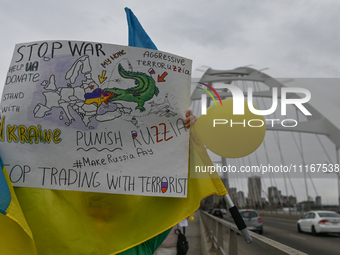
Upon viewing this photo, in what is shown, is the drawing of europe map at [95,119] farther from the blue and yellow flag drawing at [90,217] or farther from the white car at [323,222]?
the white car at [323,222]

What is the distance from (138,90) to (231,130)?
0.70 m

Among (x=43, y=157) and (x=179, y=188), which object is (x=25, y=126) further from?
(x=179, y=188)

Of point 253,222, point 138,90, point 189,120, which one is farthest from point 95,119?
point 253,222

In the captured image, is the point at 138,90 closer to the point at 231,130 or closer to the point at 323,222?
the point at 231,130

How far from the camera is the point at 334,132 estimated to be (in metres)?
18.3

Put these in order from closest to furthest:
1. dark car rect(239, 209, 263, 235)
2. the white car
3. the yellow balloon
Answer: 1. the yellow balloon
2. the white car
3. dark car rect(239, 209, 263, 235)

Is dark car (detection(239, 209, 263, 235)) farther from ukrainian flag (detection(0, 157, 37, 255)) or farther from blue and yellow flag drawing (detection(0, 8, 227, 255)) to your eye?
ukrainian flag (detection(0, 157, 37, 255))

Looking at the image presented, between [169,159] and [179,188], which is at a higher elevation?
[169,159]

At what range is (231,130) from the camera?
2.25 m

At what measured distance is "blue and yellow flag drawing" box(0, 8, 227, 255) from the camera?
215 centimetres

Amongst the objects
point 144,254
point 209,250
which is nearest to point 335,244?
point 209,250

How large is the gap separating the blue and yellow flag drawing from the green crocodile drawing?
1.37 feet

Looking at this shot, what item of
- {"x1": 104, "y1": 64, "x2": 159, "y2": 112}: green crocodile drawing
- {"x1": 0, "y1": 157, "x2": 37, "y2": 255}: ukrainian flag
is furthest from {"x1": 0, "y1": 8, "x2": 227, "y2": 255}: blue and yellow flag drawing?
{"x1": 104, "y1": 64, "x2": 159, "y2": 112}: green crocodile drawing

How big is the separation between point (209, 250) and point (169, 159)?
4.68 metres
